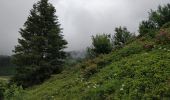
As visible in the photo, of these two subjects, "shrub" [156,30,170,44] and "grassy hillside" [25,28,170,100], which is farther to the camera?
"shrub" [156,30,170,44]

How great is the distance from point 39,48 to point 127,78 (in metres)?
25.6

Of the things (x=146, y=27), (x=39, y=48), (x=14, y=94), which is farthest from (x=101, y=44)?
(x=14, y=94)

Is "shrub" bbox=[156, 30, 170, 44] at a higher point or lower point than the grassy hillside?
higher

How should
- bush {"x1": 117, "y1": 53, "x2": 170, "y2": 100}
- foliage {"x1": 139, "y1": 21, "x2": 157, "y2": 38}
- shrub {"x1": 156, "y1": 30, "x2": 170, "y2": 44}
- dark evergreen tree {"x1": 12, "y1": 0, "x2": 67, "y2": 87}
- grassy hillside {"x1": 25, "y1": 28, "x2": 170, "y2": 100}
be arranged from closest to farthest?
bush {"x1": 117, "y1": 53, "x2": 170, "y2": 100}, grassy hillside {"x1": 25, "y1": 28, "x2": 170, "y2": 100}, shrub {"x1": 156, "y1": 30, "x2": 170, "y2": 44}, foliage {"x1": 139, "y1": 21, "x2": 157, "y2": 38}, dark evergreen tree {"x1": 12, "y1": 0, "x2": 67, "y2": 87}

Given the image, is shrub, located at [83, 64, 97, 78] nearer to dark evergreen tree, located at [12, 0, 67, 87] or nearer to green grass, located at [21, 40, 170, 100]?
green grass, located at [21, 40, 170, 100]

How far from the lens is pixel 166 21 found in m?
32.5

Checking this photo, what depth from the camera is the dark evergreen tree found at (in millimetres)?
42344

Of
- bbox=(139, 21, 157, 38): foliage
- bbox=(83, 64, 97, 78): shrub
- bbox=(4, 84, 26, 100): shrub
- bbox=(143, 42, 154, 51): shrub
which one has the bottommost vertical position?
bbox=(4, 84, 26, 100): shrub

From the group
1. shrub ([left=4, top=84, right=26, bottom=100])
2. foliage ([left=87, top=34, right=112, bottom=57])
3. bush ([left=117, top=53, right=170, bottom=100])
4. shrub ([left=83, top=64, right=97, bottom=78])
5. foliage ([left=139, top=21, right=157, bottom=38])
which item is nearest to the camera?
bush ([left=117, top=53, right=170, bottom=100])

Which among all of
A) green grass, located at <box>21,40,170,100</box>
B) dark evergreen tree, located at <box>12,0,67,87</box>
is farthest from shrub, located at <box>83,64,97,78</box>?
dark evergreen tree, located at <box>12,0,67,87</box>

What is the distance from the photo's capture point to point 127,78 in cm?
1970

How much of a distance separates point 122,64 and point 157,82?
5993 mm

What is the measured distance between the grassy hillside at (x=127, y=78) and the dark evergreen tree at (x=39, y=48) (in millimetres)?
15795

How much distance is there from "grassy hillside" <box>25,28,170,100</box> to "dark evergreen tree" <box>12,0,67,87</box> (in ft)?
51.8
